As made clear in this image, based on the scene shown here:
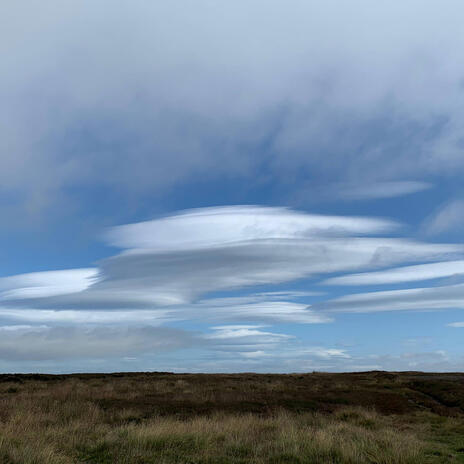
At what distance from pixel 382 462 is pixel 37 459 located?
715 centimetres

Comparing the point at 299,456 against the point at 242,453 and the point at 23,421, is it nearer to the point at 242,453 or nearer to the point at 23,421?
the point at 242,453

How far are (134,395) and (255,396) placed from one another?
7134 mm

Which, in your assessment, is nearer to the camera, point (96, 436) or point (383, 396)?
point (96, 436)

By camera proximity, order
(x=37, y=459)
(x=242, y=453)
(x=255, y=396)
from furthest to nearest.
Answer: (x=255, y=396)
(x=242, y=453)
(x=37, y=459)

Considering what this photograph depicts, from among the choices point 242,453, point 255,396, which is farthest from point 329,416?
point 242,453

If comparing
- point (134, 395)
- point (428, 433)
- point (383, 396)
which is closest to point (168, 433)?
point (428, 433)

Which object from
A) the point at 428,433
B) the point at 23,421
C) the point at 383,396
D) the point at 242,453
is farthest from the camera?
the point at 383,396

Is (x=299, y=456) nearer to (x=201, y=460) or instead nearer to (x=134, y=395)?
(x=201, y=460)

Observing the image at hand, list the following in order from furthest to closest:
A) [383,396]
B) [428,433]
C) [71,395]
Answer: [383,396] → [71,395] → [428,433]

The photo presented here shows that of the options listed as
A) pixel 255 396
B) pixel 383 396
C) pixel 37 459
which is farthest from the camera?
pixel 383 396

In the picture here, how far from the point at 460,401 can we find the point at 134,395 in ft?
67.2

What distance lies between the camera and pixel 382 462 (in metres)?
9.55

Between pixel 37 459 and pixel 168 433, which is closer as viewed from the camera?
pixel 37 459

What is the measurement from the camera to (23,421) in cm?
1389
